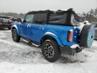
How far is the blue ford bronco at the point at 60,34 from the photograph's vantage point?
570 cm

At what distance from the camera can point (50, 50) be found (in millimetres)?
6102

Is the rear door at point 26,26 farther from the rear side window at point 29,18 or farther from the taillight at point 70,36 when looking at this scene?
the taillight at point 70,36

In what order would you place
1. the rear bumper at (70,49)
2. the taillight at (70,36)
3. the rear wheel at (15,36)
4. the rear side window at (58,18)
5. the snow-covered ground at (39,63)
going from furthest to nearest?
the rear wheel at (15,36), the rear side window at (58,18), the rear bumper at (70,49), the taillight at (70,36), the snow-covered ground at (39,63)

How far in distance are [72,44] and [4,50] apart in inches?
125

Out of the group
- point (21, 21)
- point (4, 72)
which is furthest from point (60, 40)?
point (21, 21)

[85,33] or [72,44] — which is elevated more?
[85,33]

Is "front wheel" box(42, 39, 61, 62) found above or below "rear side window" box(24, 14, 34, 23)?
below

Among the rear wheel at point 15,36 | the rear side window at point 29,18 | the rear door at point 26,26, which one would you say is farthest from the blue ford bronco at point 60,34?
the rear wheel at point 15,36

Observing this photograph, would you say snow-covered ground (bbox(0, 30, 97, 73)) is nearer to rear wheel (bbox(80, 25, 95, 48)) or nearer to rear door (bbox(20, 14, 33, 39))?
rear wheel (bbox(80, 25, 95, 48))

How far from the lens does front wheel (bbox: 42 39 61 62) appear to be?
232 inches

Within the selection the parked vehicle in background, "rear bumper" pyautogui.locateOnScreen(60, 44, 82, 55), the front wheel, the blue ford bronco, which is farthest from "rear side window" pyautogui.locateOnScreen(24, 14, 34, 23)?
the parked vehicle in background

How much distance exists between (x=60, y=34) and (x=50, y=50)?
28.9 inches

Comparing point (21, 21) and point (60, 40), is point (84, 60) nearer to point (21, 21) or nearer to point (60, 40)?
point (60, 40)

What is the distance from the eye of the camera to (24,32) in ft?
26.8
